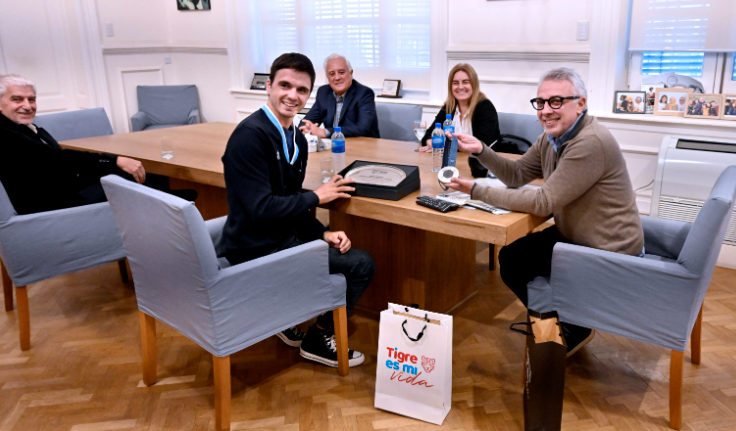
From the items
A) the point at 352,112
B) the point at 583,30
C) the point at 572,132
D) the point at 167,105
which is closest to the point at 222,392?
the point at 572,132

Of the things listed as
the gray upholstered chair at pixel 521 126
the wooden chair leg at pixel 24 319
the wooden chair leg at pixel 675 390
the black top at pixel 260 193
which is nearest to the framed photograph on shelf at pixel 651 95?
the gray upholstered chair at pixel 521 126

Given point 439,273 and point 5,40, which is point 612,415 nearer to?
point 439,273

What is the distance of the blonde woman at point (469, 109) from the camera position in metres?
3.51

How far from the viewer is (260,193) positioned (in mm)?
2250

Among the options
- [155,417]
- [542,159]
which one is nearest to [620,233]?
[542,159]

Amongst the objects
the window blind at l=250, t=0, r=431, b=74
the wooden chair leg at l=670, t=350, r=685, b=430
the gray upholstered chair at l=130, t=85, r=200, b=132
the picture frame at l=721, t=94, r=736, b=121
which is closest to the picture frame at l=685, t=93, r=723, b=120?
the picture frame at l=721, t=94, r=736, b=121

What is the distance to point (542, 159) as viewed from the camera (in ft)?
8.27

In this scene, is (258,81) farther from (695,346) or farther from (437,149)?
(695,346)

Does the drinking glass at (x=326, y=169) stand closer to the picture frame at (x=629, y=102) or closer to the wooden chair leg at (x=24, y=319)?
the wooden chair leg at (x=24, y=319)

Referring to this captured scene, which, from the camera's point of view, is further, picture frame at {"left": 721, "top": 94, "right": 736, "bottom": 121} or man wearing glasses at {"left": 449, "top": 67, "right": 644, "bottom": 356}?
picture frame at {"left": 721, "top": 94, "right": 736, "bottom": 121}

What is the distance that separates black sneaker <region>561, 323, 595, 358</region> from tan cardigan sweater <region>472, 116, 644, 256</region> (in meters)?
0.43

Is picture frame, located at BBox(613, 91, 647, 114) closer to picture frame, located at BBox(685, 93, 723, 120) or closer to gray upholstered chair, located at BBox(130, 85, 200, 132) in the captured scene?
picture frame, located at BBox(685, 93, 723, 120)

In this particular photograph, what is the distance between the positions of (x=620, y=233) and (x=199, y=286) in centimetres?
150

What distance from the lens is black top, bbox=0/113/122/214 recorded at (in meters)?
2.91
